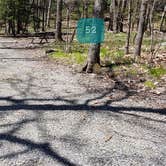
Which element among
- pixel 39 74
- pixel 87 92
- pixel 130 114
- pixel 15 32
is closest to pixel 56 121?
pixel 130 114

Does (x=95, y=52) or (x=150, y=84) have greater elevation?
(x=95, y=52)

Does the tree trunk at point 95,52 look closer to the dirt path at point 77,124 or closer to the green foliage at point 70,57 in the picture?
the dirt path at point 77,124

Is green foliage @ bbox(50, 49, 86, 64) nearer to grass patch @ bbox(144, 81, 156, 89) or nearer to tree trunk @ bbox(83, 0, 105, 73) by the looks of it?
tree trunk @ bbox(83, 0, 105, 73)

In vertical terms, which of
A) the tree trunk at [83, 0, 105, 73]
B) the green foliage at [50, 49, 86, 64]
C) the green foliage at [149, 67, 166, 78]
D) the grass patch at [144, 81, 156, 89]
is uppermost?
the tree trunk at [83, 0, 105, 73]

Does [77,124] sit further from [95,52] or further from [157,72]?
[95,52]

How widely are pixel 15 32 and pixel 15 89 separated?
86.8ft

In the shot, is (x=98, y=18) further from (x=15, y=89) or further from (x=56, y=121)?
(x=56, y=121)

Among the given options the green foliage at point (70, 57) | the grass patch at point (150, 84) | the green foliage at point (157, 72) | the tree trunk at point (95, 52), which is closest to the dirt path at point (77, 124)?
the grass patch at point (150, 84)

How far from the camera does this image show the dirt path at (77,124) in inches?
226

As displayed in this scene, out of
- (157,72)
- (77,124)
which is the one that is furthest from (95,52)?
(77,124)

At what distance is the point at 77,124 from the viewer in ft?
23.6

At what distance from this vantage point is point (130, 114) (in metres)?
7.92

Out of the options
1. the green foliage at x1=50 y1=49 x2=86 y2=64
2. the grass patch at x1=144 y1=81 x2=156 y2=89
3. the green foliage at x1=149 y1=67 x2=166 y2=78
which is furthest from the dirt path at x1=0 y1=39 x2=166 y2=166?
the green foliage at x1=50 y1=49 x2=86 y2=64

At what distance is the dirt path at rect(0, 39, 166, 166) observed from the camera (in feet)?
18.8
